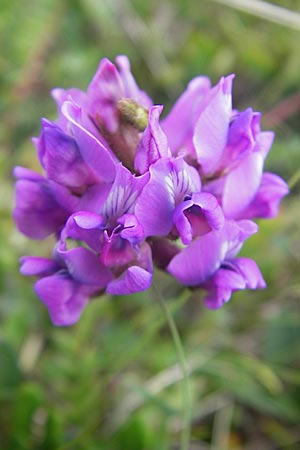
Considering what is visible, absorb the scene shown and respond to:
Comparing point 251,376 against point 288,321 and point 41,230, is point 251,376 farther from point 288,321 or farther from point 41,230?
point 41,230

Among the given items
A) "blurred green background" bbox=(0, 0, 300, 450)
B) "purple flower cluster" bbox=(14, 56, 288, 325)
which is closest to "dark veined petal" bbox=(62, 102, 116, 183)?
"purple flower cluster" bbox=(14, 56, 288, 325)

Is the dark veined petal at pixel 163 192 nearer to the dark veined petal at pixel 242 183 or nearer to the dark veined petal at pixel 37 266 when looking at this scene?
the dark veined petal at pixel 242 183

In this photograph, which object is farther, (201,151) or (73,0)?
(73,0)

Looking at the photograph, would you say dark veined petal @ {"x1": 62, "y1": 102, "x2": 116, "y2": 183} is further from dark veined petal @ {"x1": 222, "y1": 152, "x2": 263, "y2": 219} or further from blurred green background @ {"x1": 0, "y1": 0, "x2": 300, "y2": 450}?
blurred green background @ {"x1": 0, "y1": 0, "x2": 300, "y2": 450}

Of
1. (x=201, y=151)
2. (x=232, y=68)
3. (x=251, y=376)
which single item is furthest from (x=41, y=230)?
(x=232, y=68)

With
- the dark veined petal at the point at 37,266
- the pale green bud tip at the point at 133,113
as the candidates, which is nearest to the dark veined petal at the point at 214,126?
the pale green bud tip at the point at 133,113

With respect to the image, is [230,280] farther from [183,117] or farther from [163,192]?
[183,117]
